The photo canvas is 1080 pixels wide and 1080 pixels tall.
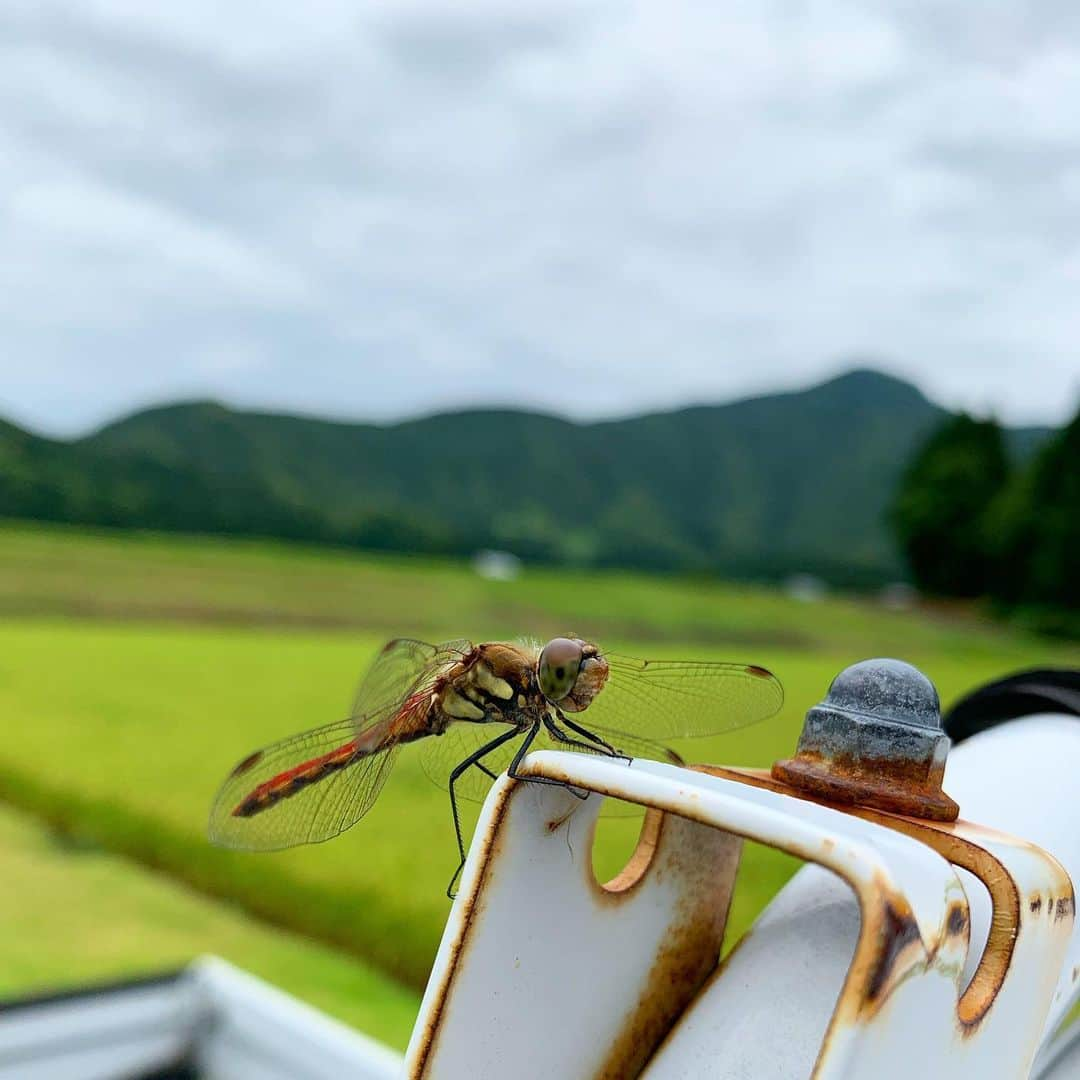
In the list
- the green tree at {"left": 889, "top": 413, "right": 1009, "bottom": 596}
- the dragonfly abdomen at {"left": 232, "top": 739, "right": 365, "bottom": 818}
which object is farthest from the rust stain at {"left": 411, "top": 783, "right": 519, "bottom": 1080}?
the green tree at {"left": 889, "top": 413, "right": 1009, "bottom": 596}

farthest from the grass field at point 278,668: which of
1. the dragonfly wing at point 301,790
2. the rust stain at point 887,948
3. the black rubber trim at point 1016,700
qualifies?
the rust stain at point 887,948

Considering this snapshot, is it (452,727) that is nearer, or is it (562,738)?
(562,738)

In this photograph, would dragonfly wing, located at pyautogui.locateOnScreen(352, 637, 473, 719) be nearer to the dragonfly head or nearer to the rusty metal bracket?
the dragonfly head

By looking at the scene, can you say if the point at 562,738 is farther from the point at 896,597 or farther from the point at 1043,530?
the point at 1043,530

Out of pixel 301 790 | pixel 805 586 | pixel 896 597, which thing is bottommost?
pixel 301 790

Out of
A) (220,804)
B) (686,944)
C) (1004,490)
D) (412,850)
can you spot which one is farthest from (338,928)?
(1004,490)

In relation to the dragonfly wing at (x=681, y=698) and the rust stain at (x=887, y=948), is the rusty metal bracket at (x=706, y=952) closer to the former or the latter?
the rust stain at (x=887, y=948)

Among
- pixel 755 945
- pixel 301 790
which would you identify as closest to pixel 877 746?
pixel 755 945
